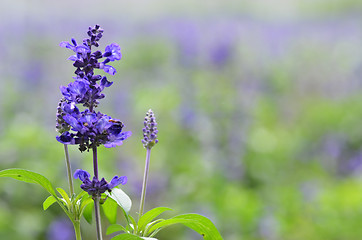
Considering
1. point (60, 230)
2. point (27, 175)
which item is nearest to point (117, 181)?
point (27, 175)

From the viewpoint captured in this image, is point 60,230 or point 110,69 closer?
point 110,69

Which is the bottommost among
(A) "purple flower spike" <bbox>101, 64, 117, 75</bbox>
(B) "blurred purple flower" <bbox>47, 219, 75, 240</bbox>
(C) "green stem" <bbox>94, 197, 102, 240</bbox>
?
(B) "blurred purple flower" <bbox>47, 219, 75, 240</bbox>

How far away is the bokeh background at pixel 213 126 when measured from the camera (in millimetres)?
3414

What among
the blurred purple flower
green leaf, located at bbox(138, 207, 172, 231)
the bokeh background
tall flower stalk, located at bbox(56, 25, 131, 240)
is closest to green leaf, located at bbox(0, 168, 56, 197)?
tall flower stalk, located at bbox(56, 25, 131, 240)

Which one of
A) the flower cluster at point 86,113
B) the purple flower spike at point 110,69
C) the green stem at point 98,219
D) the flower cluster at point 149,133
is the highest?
the purple flower spike at point 110,69

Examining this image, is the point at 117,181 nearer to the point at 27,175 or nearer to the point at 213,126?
the point at 27,175

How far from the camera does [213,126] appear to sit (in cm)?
478

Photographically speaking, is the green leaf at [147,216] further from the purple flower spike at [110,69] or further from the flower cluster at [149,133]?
the purple flower spike at [110,69]

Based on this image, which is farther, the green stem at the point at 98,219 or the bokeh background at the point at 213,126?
the bokeh background at the point at 213,126

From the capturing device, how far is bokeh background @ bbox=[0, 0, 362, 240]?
134 inches

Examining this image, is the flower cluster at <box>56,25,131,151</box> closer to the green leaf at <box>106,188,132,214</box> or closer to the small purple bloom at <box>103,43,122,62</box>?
the small purple bloom at <box>103,43,122,62</box>

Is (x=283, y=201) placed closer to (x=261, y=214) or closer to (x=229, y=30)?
(x=261, y=214)

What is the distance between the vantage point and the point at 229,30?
5898 millimetres

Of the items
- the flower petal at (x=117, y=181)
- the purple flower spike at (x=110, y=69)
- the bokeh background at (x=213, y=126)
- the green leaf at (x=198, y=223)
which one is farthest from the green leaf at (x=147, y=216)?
the bokeh background at (x=213, y=126)
